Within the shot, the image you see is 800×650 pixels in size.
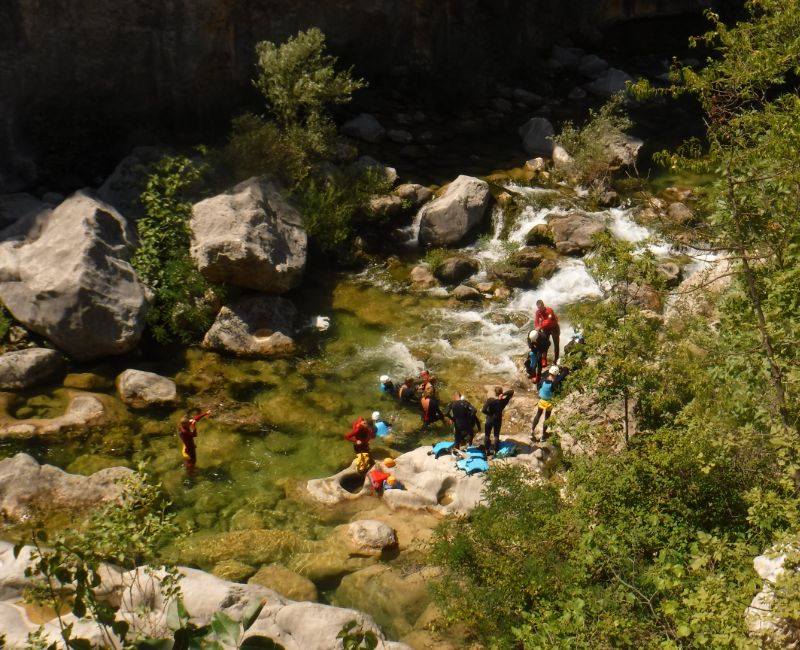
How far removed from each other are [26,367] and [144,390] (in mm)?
2079

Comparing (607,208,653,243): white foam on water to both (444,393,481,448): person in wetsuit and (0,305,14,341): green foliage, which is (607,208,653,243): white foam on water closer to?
(444,393,481,448): person in wetsuit

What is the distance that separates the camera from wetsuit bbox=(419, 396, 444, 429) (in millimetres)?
12719

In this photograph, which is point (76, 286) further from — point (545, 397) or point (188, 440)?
point (545, 397)

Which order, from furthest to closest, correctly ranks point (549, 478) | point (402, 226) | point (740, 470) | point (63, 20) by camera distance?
point (402, 226) < point (63, 20) < point (549, 478) < point (740, 470)

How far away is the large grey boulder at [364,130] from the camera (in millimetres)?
21211

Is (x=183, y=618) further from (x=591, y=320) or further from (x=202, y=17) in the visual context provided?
(x=202, y=17)


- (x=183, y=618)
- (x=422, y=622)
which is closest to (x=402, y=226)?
(x=422, y=622)

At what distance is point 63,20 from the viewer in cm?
1723

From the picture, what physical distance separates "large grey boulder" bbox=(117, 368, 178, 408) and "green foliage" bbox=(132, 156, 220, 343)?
1419mm

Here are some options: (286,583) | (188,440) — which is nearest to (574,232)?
(188,440)

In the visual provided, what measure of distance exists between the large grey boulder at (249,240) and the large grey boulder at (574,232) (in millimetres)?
6013

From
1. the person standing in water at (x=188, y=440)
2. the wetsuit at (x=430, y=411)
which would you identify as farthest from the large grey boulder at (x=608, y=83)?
the person standing in water at (x=188, y=440)

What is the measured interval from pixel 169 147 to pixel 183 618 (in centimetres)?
1645

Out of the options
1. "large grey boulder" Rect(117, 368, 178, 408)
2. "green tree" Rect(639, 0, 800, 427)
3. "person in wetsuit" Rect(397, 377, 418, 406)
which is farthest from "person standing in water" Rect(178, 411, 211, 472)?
"green tree" Rect(639, 0, 800, 427)
